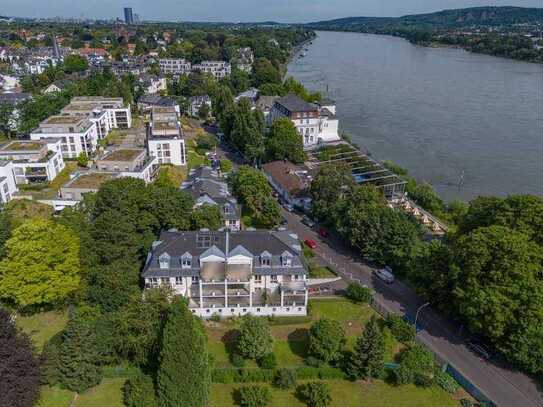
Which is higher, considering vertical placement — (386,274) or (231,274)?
(231,274)

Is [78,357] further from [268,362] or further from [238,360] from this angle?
[268,362]

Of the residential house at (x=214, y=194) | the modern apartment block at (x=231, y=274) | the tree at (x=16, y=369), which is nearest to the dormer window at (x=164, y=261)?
the modern apartment block at (x=231, y=274)

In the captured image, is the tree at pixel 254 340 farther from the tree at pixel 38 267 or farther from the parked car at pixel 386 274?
the parked car at pixel 386 274

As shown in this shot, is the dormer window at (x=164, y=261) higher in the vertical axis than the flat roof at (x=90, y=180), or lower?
lower

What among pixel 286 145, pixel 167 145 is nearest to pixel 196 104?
pixel 167 145

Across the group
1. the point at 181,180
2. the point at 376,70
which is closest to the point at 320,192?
the point at 181,180

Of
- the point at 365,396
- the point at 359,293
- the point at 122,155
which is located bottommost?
the point at 365,396
